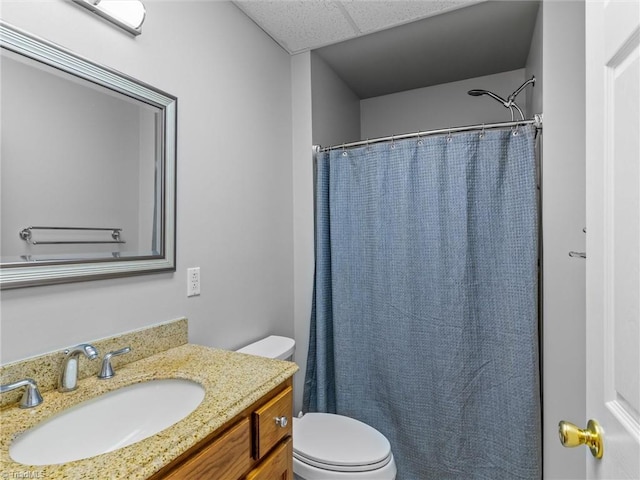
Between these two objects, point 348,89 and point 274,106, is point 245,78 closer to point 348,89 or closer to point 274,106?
point 274,106

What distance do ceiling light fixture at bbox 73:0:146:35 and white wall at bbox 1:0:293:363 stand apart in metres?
0.03

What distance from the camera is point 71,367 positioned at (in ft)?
3.18

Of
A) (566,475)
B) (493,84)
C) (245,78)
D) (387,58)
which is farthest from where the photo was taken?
(493,84)

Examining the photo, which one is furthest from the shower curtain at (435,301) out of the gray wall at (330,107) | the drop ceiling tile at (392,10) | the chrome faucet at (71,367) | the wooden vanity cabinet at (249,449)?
the chrome faucet at (71,367)

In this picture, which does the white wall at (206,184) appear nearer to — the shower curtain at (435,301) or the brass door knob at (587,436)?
the shower curtain at (435,301)

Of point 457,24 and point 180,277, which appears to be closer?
point 180,277

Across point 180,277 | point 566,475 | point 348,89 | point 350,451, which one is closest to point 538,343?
point 566,475

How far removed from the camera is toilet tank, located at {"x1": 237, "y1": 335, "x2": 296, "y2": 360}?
164 cm

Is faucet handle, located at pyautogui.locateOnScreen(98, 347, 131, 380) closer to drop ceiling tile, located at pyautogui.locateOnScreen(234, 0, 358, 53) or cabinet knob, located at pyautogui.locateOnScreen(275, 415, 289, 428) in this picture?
cabinet knob, located at pyautogui.locateOnScreen(275, 415, 289, 428)

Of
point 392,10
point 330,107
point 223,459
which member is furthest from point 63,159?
point 330,107

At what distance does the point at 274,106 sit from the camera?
6.51 ft

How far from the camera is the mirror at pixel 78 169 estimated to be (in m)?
0.92

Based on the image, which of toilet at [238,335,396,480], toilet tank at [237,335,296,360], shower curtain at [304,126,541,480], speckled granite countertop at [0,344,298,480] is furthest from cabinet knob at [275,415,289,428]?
shower curtain at [304,126,541,480]

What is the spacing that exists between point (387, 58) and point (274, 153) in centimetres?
99
